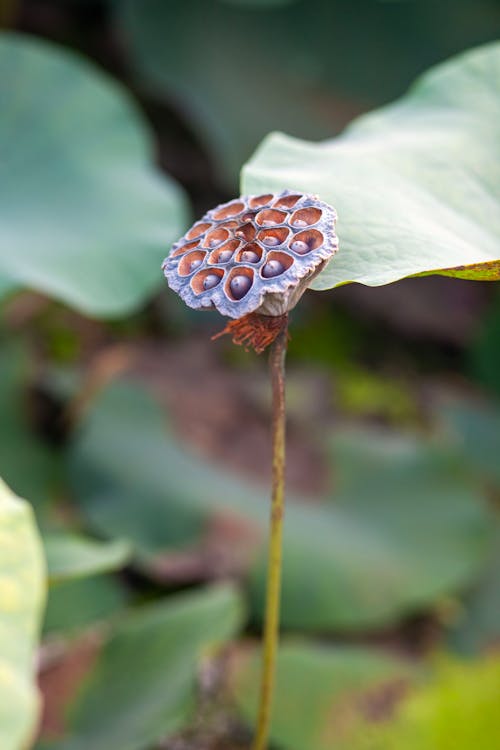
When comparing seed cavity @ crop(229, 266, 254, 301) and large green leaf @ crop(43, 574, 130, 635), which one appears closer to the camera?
seed cavity @ crop(229, 266, 254, 301)

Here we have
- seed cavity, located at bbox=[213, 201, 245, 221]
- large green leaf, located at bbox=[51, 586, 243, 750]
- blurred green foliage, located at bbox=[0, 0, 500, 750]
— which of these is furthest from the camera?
large green leaf, located at bbox=[51, 586, 243, 750]

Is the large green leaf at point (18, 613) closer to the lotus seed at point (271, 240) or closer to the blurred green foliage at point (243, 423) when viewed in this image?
the blurred green foliage at point (243, 423)

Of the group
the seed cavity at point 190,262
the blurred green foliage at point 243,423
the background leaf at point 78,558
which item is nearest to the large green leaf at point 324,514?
the blurred green foliage at point 243,423

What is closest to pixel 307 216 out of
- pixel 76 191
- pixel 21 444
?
pixel 76 191

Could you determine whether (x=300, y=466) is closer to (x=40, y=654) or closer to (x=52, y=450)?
(x=52, y=450)

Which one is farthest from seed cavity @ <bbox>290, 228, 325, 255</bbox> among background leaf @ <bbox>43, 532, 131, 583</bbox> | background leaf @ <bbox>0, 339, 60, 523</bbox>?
background leaf @ <bbox>0, 339, 60, 523</bbox>

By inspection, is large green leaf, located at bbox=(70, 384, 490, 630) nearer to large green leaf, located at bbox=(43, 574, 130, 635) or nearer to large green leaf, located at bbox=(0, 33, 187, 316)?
large green leaf, located at bbox=(43, 574, 130, 635)
